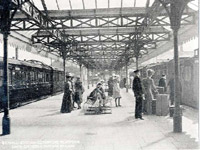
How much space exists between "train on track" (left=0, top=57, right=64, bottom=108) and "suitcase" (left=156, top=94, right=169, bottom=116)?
7121 mm

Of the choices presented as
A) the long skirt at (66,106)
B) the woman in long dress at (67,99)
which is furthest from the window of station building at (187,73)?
the long skirt at (66,106)

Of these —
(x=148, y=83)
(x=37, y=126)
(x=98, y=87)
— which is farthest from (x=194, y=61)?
(x=37, y=126)

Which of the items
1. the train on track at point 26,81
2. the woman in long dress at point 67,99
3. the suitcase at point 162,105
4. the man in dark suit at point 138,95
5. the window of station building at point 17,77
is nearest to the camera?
the man in dark suit at point 138,95

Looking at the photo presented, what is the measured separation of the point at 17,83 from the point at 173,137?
10.1 m

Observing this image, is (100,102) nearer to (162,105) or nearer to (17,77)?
(162,105)

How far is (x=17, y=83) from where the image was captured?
1477cm

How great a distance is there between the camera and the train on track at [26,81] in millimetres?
14062

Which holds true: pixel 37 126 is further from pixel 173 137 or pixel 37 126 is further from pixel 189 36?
pixel 189 36

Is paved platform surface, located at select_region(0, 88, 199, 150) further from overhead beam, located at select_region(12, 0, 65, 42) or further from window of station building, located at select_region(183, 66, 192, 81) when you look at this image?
overhead beam, located at select_region(12, 0, 65, 42)

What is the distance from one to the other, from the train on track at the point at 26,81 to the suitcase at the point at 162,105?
7121 mm

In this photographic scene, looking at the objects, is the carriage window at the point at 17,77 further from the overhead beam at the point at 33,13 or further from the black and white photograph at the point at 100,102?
the overhead beam at the point at 33,13

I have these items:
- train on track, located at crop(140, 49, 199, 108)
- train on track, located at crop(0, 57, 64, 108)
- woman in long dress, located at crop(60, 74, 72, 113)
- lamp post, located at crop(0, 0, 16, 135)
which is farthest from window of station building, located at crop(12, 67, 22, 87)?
train on track, located at crop(140, 49, 199, 108)

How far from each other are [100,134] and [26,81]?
10.1 meters

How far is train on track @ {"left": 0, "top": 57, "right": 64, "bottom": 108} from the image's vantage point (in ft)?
46.1
